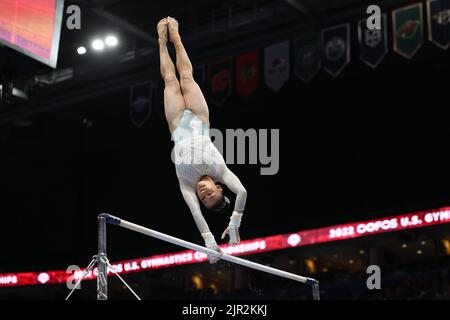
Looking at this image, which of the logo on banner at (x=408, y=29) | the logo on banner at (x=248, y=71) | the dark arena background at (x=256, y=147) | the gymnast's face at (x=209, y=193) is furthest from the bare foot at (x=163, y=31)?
the logo on banner at (x=248, y=71)

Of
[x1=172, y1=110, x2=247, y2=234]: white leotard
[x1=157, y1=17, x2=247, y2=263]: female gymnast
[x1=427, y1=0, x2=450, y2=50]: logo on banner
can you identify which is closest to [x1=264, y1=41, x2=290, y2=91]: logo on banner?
[x1=427, y1=0, x2=450, y2=50]: logo on banner

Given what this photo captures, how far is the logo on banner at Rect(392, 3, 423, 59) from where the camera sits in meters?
16.1

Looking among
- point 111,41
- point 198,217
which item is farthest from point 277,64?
point 198,217

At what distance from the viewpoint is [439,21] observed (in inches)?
646

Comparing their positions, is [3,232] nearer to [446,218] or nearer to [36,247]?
[36,247]

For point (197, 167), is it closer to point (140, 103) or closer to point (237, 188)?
point (237, 188)

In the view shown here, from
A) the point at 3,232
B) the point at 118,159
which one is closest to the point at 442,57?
the point at 118,159

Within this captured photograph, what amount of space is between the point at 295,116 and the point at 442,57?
4212 mm

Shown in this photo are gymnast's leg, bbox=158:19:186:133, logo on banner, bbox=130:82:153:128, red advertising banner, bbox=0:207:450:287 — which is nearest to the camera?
gymnast's leg, bbox=158:19:186:133

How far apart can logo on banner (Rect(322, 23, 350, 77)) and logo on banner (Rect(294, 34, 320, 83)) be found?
0.78 feet

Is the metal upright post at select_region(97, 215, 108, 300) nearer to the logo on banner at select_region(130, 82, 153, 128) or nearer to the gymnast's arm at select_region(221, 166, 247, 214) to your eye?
the gymnast's arm at select_region(221, 166, 247, 214)

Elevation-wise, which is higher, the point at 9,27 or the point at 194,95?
the point at 9,27

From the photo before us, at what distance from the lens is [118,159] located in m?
22.8
